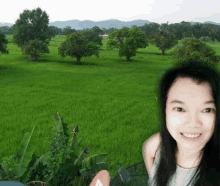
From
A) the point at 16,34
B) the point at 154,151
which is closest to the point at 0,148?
the point at 154,151

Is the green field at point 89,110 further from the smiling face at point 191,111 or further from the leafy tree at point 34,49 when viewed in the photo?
the leafy tree at point 34,49

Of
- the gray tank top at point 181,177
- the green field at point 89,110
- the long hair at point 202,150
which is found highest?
the long hair at point 202,150

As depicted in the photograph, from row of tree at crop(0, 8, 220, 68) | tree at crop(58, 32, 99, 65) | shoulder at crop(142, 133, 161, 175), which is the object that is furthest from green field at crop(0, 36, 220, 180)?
row of tree at crop(0, 8, 220, 68)

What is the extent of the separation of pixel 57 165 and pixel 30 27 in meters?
25.4

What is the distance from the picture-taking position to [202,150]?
64.0 inches

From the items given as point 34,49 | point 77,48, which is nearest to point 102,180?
point 77,48

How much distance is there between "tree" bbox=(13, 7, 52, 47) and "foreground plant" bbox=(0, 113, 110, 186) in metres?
23.5

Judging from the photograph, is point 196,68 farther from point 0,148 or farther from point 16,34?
point 16,34

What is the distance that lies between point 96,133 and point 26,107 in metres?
3.49

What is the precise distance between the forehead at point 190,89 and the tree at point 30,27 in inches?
980

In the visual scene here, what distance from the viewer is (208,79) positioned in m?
1.43

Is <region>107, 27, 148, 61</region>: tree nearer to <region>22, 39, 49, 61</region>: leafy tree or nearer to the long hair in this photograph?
<region>22, 39, 49, 61</region>: leafy tree

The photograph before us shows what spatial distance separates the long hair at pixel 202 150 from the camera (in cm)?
144

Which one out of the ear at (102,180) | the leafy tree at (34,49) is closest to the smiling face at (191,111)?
the ear at (102,180)
